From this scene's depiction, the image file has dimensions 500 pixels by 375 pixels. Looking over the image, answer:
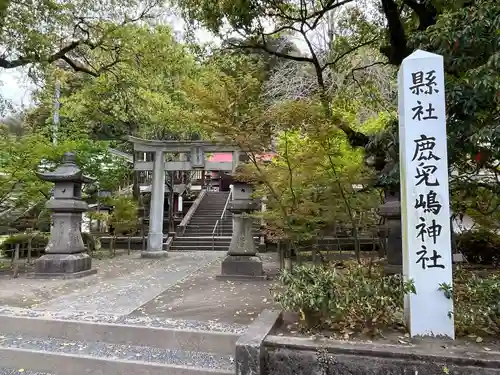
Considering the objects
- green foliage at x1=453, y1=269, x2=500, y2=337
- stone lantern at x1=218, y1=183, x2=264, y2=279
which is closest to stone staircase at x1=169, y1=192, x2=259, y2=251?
stone lantern at x1=218, y1=183, x2=264, y2=279

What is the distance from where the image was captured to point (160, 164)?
12203 millimetres

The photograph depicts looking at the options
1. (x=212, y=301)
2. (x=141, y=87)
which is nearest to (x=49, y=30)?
(x=141, y=87)

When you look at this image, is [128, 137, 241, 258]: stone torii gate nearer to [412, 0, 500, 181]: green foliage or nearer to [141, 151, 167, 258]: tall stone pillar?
[141, 151, 167, 258]: tall stone pillar

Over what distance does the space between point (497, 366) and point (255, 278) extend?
561cm

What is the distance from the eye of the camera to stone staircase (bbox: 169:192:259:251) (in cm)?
1543

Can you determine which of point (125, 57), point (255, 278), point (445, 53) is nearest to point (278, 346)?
point (445, 53)

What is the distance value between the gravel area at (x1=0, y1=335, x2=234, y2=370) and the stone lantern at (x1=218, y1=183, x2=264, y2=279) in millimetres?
3914

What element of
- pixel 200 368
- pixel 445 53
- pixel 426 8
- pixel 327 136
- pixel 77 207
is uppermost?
pixel 426 8

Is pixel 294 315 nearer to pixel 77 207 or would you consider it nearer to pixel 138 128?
pixel 77 207

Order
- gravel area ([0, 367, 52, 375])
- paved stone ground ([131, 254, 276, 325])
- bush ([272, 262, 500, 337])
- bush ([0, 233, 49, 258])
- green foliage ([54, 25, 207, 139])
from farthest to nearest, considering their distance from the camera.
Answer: green foliage ([54, 25, 207, 139])
bush ([0, 233, 49, 258])
paved stone ground ([131, 254, 276, 325])
gravel area ([0, 367, 52, 375])
bush ([272, 262, 500, 337])

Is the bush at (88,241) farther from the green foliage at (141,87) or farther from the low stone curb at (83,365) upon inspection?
the low stone curb at (83,365)

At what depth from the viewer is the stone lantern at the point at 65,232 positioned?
8117 millimetres

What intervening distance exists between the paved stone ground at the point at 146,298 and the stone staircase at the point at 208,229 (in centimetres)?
505

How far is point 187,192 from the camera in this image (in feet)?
75.4
